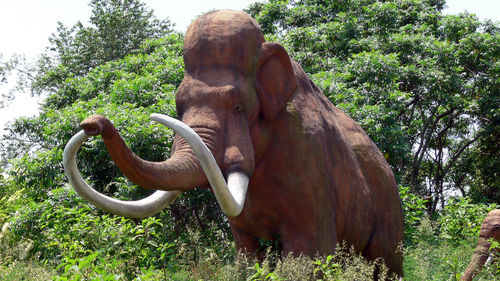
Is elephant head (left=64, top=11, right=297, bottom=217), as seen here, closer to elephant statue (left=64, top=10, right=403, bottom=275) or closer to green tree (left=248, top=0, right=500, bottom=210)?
elephant statue (left=64, top=10, right=403, bottom=275)

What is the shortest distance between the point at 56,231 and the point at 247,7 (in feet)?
29.1

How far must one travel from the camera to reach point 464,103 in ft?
43.7

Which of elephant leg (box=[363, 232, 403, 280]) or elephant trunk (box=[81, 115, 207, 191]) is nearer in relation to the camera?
elephant trunk (box=[81, 115, 207, 191])

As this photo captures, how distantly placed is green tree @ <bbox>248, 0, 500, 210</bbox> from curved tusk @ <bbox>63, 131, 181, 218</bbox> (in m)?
5.62

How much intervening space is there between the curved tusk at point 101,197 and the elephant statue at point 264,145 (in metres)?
0.01

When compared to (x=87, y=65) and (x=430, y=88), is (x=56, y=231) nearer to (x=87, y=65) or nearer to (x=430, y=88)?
(x=430, y=88)

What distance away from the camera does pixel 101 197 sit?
442 centimetres

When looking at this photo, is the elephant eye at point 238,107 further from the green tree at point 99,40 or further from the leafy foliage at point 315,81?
the green tree at point 99,40

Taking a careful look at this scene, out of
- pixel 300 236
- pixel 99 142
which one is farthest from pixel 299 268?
pixel 99 142

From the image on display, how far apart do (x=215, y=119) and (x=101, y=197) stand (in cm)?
105

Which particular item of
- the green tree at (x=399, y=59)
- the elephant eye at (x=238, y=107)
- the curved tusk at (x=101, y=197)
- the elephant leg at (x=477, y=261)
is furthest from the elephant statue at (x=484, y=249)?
the green tree at (x=399, y=59)

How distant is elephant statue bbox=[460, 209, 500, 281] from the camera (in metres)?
5.36

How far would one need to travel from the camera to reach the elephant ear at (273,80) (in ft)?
17.8

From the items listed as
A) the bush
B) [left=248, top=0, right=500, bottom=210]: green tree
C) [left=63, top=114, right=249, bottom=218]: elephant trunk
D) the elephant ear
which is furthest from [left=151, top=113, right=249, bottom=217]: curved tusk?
[left=248, top=0, right=500, bottom=210]: green tree
